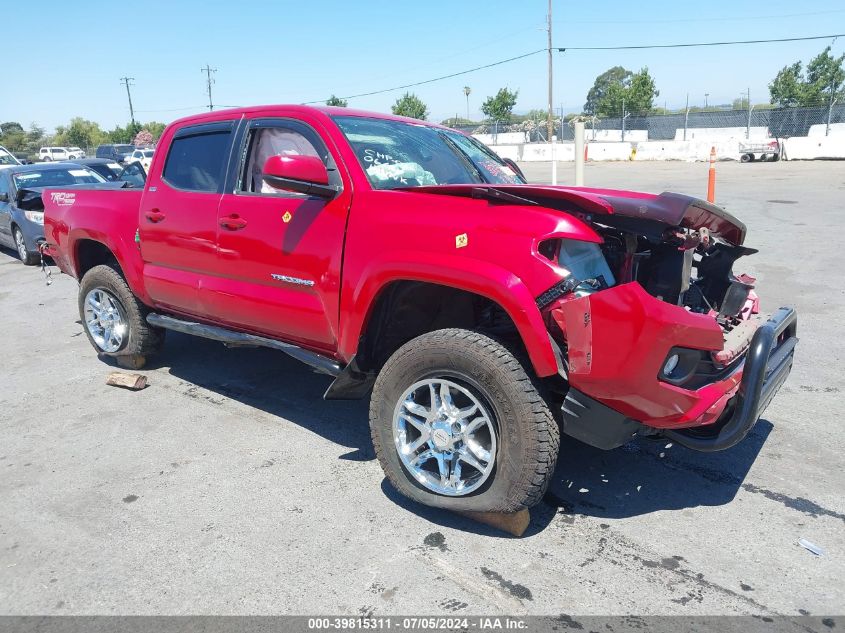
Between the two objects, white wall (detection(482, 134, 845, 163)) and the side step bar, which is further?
white wall (detection(482, 134, 845, 163))

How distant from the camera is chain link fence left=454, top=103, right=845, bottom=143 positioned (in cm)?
3331

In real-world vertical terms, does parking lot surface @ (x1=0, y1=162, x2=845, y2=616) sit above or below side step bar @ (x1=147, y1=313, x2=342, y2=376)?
below

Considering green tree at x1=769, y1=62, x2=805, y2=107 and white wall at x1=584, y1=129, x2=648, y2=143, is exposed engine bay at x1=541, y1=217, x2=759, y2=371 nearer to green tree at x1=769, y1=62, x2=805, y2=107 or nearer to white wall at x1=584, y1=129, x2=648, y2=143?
white wall at x1=584, y1=129, x2=648, y2=143

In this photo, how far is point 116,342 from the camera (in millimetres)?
5641

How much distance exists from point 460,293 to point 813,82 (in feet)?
209

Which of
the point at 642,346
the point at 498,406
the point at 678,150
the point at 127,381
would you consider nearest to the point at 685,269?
the point at 642,346

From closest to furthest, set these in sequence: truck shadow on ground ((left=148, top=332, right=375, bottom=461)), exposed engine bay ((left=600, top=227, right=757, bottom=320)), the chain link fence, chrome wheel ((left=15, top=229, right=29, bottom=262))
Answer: exposed engine bay ((left=600, top=227, right=757, bottom=320)) → truck shadow on ground ((left=148, top=332, right=375, bottom=461)) → chrome wheel ((left=15, top=229, right=29, bottom=262)) → the chain link fence

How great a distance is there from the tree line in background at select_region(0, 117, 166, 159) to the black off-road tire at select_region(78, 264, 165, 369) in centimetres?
7466

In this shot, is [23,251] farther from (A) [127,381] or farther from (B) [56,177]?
(A) [127,381]

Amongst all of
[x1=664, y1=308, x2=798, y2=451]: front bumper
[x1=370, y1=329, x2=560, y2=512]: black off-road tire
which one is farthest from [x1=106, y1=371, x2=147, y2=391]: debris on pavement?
[x1=664, y1=308, x2=798, y2=451]: front bumper

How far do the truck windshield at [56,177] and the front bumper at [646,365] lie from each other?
37.9 ft

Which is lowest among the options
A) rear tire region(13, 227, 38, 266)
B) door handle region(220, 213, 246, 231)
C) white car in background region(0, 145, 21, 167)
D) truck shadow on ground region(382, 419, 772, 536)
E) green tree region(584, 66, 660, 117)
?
truck shadow on ground region(382, 419, 772, 536)

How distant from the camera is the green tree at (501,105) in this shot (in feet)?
237

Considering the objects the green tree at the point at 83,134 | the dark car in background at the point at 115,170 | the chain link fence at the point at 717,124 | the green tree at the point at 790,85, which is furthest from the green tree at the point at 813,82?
the green tree at the point at 83,134
